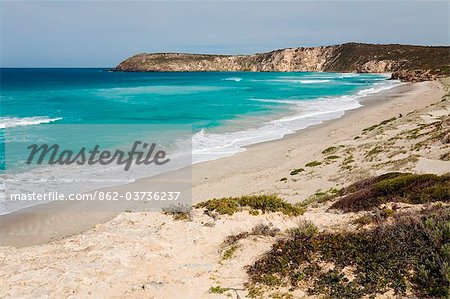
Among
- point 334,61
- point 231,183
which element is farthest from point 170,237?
point 334,61

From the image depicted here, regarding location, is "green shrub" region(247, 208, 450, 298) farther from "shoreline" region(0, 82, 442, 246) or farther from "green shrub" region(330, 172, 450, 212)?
"shoreline" region(0, 82, 442, 246)

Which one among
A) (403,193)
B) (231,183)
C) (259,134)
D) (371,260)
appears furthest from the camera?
(259,134)

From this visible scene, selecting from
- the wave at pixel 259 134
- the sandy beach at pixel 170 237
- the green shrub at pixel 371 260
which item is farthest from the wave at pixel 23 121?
Answer: the green shrub at pixel 371 260

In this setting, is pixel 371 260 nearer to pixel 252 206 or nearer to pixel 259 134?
pixel 252 206

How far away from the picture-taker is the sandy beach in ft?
21.5

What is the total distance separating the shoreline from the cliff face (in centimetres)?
6866

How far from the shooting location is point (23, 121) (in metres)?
35.0

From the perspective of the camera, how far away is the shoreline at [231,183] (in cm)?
1236

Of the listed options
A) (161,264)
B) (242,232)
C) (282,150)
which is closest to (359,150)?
(282,150)

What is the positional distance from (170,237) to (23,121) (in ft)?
104

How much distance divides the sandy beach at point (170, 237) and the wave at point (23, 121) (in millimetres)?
21149

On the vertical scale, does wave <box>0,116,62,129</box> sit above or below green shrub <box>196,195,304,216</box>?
above

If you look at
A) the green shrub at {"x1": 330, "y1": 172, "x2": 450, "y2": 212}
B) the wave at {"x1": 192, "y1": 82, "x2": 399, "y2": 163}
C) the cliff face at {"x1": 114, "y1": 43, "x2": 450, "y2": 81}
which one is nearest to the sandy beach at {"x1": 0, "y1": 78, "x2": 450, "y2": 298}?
the green shrub at {"x1": 330, "y1": 172, "x2": 450, "y2": 212}

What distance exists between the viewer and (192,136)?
28.0 meters
